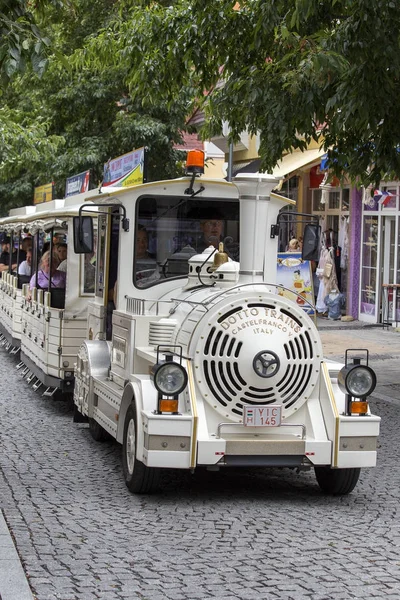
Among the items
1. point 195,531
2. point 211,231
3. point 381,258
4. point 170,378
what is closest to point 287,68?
point 211,231

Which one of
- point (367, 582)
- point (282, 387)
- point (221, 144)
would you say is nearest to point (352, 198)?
point (221, 144)

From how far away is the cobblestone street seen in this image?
589cm

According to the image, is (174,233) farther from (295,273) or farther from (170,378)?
(295,273)

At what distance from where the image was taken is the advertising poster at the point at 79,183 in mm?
18672

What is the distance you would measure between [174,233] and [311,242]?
116 cm

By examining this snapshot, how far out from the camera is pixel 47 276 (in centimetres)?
1394

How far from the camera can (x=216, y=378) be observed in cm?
776

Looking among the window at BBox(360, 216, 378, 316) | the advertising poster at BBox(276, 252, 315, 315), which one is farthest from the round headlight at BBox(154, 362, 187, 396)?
the window at BBox(360, 216, 378, 316)

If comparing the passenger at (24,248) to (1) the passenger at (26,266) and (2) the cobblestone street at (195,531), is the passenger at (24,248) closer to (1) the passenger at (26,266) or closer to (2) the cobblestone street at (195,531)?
(1) the passenger at (26,266)

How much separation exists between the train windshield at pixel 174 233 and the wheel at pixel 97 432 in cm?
160

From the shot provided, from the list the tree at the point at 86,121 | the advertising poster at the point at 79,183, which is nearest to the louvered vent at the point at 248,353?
the advertising poster at the point at 79,183

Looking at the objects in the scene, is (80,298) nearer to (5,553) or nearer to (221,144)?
(5,553)

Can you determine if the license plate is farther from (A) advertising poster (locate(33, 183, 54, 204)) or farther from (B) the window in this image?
(A) advertising poster (locate(33, 183, 54, 204))

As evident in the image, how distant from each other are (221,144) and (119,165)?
56.4ft
